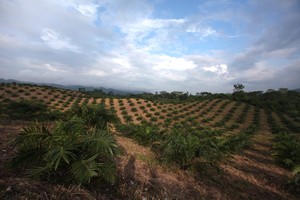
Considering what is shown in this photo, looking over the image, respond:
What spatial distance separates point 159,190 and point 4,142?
3.61m

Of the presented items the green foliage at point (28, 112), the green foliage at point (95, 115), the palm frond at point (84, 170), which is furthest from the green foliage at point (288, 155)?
the green foliage at point (28, 112)

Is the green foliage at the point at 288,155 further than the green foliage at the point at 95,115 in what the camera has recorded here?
Yes

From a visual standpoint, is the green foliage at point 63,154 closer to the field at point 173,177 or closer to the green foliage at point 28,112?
the field at point 173,177

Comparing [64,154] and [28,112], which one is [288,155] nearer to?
[64,154]

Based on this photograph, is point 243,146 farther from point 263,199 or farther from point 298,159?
point 263,199

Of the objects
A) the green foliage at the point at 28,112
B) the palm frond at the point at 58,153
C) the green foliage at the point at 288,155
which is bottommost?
the green foliage at the point at 288,155

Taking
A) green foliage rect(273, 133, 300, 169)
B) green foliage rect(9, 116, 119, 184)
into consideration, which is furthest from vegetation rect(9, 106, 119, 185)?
green foliage rect(273, 133, 300, 169)

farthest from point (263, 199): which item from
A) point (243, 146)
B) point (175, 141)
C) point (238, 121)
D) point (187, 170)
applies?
point (238, 121)

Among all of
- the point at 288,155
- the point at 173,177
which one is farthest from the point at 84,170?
the point at 288,155

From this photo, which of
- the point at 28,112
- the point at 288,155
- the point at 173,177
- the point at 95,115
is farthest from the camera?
the point at 28,112

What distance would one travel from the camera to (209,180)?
4.48m

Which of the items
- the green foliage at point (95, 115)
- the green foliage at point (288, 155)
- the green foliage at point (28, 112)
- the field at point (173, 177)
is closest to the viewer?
the field at point (173, 177)

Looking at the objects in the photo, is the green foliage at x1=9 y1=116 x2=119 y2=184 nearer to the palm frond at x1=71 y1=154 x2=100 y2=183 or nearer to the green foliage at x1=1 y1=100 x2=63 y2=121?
the palm frond at x1=71 y1=154 x2=100 y2=183

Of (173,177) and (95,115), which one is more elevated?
(95,115)
